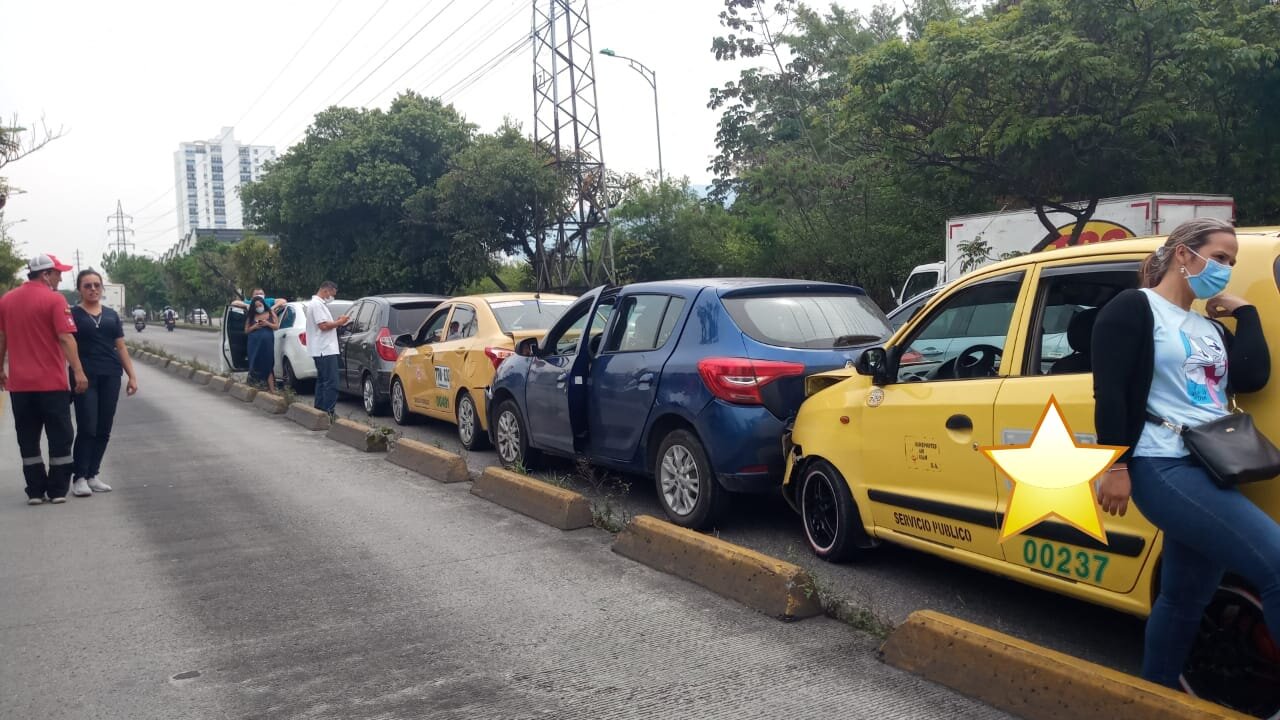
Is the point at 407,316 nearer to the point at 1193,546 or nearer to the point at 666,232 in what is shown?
the point at 1193,546

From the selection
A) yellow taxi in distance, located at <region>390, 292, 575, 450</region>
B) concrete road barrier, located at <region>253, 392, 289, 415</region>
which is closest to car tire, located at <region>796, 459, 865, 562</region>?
yellow taxi in distance, located at <region>390, 292, 575, 450</region>

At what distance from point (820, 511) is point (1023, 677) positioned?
2.06m

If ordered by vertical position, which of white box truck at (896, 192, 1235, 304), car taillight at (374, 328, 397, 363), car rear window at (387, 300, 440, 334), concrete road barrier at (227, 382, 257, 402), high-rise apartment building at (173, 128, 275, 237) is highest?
high-rise apartment building at (173, 128, 275, 237)

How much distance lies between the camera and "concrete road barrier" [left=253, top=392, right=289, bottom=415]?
13903mm

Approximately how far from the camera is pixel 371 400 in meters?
13.0

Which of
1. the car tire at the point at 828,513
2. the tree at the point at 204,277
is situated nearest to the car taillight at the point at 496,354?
the car tire at the point at 828,513

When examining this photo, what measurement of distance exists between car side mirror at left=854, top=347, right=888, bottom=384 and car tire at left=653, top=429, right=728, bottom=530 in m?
1.34

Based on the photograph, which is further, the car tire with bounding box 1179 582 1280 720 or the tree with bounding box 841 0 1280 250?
the tree with bounding box 841 0 1280 250

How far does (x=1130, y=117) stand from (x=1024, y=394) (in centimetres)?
1218

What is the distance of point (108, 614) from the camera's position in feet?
16.7

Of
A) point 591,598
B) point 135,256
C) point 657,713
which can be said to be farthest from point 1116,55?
point 135,256

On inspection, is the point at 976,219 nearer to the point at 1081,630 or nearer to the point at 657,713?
the point at 1081,630

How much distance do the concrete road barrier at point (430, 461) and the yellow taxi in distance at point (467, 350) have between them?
728 millimetres

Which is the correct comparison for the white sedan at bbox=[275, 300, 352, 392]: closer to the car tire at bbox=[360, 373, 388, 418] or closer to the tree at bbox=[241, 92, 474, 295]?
the car tire at bbox=[360, 373, 388, 418]
